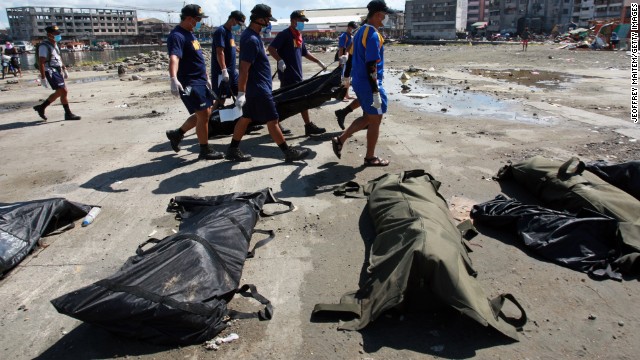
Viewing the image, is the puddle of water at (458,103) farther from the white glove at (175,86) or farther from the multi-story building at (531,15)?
the multi-story building at (531,15)

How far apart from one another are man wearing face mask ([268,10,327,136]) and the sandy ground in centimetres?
89

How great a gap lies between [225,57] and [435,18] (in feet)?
369

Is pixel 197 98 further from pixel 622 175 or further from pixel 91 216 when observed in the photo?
pixel 622 175

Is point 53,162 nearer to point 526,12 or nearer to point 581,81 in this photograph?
point 581,81

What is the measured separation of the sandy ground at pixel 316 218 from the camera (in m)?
2.31

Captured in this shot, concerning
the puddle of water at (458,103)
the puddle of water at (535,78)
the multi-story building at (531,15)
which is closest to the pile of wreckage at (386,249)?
the puddle of water at (458,103)

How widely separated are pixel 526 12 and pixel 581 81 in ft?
313

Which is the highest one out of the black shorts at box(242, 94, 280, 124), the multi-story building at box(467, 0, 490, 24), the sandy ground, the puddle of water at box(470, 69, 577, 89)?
the multi-story building at box(467, 0, 490, 24)

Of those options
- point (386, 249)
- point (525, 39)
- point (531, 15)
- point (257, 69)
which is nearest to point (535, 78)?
point (257, 69)

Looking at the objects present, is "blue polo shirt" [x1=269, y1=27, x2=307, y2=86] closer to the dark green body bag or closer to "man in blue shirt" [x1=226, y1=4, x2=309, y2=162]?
"man in blue shirt" [x1=226, y1=4, x2=309, y2=162]

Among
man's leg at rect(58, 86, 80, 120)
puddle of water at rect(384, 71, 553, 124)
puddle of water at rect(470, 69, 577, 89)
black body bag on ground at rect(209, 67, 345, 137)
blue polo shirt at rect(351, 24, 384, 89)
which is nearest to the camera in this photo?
blue polo shirt at rect(351, 24, 384, 89)

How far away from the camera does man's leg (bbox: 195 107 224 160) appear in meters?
5.53

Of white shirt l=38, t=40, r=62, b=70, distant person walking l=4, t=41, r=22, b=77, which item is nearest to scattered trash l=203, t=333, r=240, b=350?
white shirt l=38, t=40, r=62, b=70

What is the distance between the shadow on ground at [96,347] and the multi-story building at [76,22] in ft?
480
